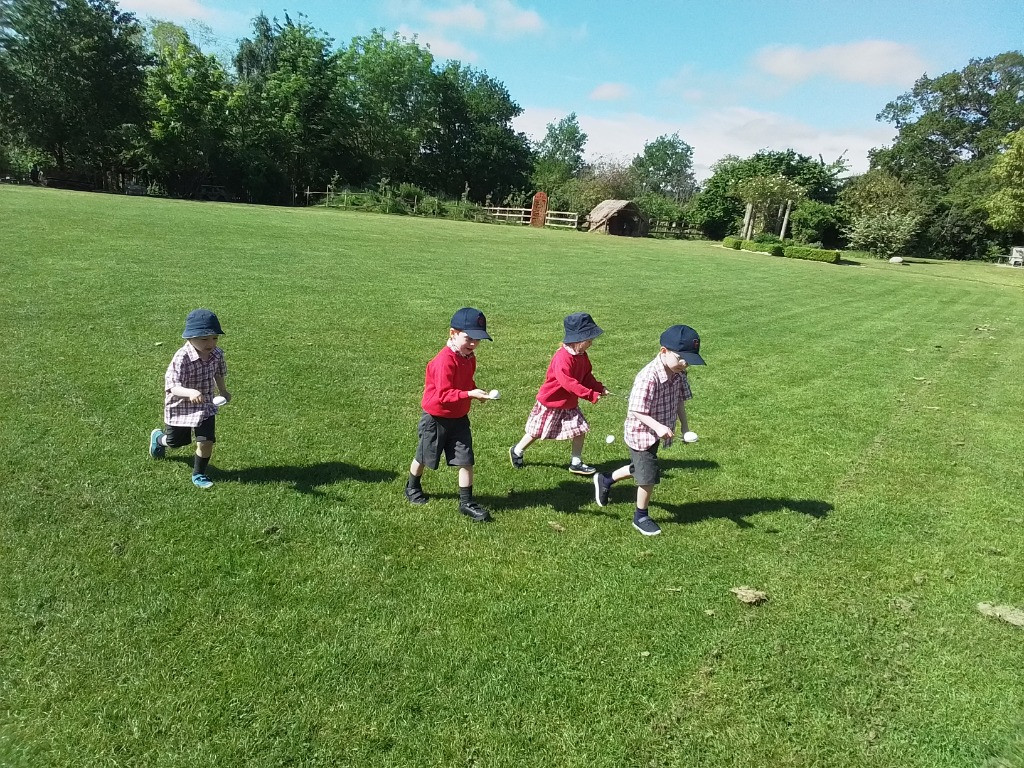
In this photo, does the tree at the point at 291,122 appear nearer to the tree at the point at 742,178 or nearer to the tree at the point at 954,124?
the tree at the point at 742,178

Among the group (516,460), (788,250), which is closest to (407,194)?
(788,250)

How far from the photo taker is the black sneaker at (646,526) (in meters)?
5.11

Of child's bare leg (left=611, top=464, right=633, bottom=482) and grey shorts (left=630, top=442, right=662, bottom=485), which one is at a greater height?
grey shorts (left=630, top=442, right=662, bottom=485)

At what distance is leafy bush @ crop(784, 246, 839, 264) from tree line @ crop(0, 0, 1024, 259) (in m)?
9.06

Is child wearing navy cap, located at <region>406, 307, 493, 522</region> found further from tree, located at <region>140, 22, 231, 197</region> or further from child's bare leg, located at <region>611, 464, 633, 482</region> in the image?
tree, located at <region>140, 22, 231, 197</region>

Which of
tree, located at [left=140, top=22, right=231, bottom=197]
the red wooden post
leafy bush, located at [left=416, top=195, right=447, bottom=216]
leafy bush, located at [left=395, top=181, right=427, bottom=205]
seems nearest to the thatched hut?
the red wooden post

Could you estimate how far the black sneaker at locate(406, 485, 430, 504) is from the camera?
17.5ft

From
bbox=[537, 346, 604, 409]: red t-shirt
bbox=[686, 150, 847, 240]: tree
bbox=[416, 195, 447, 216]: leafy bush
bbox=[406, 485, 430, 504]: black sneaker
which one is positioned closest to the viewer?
bbox=[406, 485, 430, 504]: black sneaker

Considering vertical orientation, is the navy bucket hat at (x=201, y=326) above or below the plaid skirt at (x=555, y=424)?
above

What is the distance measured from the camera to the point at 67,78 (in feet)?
150

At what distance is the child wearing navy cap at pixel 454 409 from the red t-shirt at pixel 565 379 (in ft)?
3.03

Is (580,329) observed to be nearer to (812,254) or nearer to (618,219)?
(812,254)

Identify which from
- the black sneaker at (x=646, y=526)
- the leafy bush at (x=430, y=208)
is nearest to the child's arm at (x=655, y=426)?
the black sneaker at (x=646, y=526)

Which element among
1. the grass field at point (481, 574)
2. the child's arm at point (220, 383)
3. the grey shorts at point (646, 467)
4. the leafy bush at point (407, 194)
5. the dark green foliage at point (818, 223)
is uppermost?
the dark green foliage at point (818, 223)
